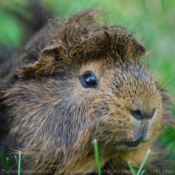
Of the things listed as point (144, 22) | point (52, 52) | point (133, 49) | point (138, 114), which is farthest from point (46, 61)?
point (144, 22)

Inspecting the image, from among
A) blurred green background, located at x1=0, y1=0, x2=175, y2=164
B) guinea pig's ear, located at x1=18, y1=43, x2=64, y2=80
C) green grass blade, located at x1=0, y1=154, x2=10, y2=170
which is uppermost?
blurred green background, located at x1=0, y1=0, x2=175, y2=164

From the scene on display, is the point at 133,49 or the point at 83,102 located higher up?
the point at 133,49

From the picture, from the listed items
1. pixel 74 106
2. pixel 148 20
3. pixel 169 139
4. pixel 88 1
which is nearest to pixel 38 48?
pixel 74 106

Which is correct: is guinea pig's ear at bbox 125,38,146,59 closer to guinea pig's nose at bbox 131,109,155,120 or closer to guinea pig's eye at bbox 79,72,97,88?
guinea pig's eye at bbox 79,72,97,88

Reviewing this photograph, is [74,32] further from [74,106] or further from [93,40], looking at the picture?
[74,106]

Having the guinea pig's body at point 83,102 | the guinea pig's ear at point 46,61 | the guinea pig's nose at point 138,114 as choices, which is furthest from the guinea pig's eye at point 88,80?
the guinea pig's nose at point 138,114

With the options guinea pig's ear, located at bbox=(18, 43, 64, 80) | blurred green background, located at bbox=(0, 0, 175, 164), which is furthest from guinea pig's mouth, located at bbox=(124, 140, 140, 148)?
blurred green background, located at bbox=(0, 0, 175, 164)

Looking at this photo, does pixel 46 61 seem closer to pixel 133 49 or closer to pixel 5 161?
pixel 133 49
